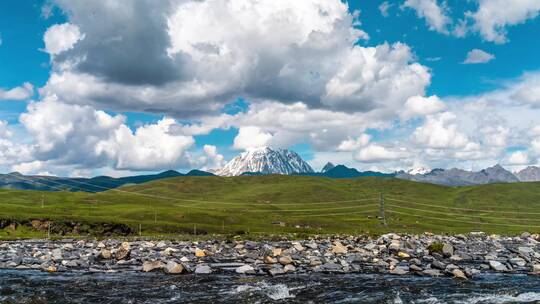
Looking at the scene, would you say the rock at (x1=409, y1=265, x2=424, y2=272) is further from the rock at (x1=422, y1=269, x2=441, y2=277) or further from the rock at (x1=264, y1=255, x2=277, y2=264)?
the rock at (x1=264, y1=255, x2=277, y2=264)

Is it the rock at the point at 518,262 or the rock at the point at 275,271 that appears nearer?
the rock at the point at 275,271

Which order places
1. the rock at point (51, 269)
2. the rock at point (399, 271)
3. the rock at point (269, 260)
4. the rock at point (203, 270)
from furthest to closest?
the rock at point (269, 260) < the rock at point (51, 269) < the rock at point (203, 270) < the rock at point (399, 271)

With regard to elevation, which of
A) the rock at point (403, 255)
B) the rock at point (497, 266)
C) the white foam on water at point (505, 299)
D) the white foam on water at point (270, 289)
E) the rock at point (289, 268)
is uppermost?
the white foam on water at point (270, 289)

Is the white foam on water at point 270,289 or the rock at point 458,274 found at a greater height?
the white foam on water at point 270,289

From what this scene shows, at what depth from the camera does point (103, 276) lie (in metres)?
41.9

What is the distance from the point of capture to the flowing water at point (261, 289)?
31.9 metres

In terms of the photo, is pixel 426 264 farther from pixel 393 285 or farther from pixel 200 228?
pixel 200 228

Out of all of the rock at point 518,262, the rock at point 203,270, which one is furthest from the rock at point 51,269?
the rock at point 518,262

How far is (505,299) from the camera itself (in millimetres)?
31750

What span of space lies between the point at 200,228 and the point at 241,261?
249ft

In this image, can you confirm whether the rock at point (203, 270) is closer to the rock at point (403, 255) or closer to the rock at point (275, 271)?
the rock at point (275, 271)

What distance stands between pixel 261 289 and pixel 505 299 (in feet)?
53.4

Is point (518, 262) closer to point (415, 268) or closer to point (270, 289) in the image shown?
point (415, 268)

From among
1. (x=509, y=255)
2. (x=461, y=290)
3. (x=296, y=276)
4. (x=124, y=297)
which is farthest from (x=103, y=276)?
(x=509, y=255)
